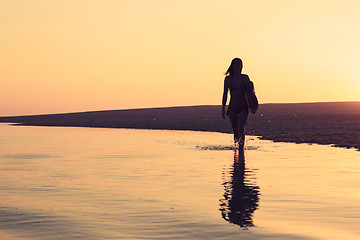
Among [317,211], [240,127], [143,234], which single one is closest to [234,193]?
[317,211]

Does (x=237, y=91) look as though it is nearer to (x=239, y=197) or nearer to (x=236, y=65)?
(x=236, y=65)

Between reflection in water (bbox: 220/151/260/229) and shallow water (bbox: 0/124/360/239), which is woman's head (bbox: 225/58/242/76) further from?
reflection in water (bbox: 220/151/260/229)

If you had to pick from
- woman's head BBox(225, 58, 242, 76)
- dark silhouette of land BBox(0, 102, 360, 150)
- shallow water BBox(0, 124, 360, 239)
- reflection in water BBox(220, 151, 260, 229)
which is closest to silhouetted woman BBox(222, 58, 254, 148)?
woman's head BBox(225, 58, 242, 76)

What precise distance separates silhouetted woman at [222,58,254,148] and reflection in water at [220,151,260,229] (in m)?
5.06

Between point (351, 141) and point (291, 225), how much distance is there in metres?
17.6

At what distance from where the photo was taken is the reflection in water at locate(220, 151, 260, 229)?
26.1 ft

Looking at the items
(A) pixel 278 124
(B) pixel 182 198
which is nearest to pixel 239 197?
(B) pixel 182 198

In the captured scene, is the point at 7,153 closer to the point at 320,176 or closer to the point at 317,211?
the point at 320,176

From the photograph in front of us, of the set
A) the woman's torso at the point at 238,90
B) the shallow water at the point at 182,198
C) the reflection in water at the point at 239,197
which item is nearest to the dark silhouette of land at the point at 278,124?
the woman's torso at the point at 238,90

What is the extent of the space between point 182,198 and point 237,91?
1003 centimetres

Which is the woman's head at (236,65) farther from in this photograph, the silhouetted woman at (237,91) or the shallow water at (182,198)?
the shallow water at (182,198)

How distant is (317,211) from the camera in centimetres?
851

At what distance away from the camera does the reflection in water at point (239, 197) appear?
7965 millimetres

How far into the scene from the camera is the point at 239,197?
32.2 feet
